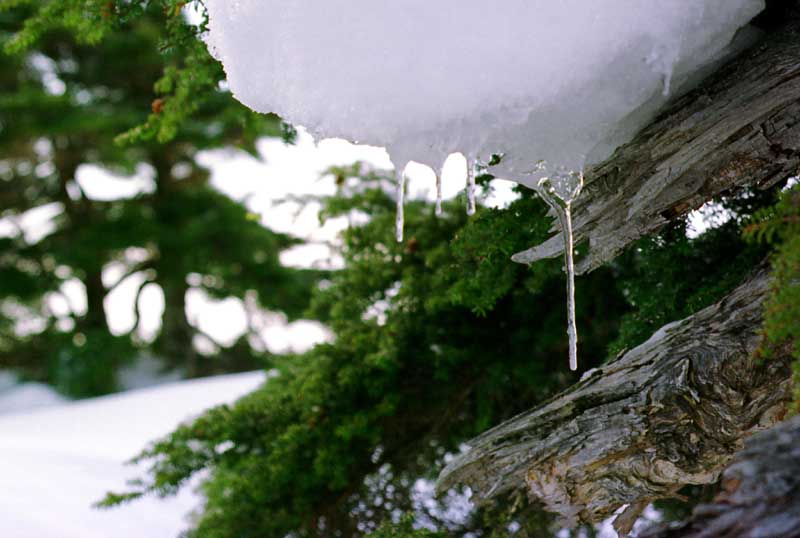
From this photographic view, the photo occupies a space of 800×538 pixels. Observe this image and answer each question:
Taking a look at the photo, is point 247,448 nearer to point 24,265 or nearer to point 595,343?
point 595,343

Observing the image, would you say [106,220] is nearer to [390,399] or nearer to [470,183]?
[390,399]

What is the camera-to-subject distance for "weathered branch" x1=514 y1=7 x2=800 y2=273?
1.05 m

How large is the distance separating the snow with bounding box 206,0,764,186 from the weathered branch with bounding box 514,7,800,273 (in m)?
0.05

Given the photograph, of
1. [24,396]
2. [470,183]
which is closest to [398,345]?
[470,183]

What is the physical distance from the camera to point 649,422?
1111mm

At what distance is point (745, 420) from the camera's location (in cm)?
106

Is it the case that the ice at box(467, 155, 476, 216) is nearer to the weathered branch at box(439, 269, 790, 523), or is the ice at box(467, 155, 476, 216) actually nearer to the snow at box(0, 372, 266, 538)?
the weathered branch at box(439, 269, 790, 523)

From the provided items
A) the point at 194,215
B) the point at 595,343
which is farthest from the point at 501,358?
the point at 194,215

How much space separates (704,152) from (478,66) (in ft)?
1.16

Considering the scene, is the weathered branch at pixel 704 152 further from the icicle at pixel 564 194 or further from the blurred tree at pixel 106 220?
the blurred tree at pixel 106 220

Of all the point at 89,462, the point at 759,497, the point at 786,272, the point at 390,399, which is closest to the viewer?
the point at 759,497

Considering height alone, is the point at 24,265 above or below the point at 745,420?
above

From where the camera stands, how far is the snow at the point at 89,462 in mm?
2105

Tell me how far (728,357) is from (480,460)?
1.42 ft
